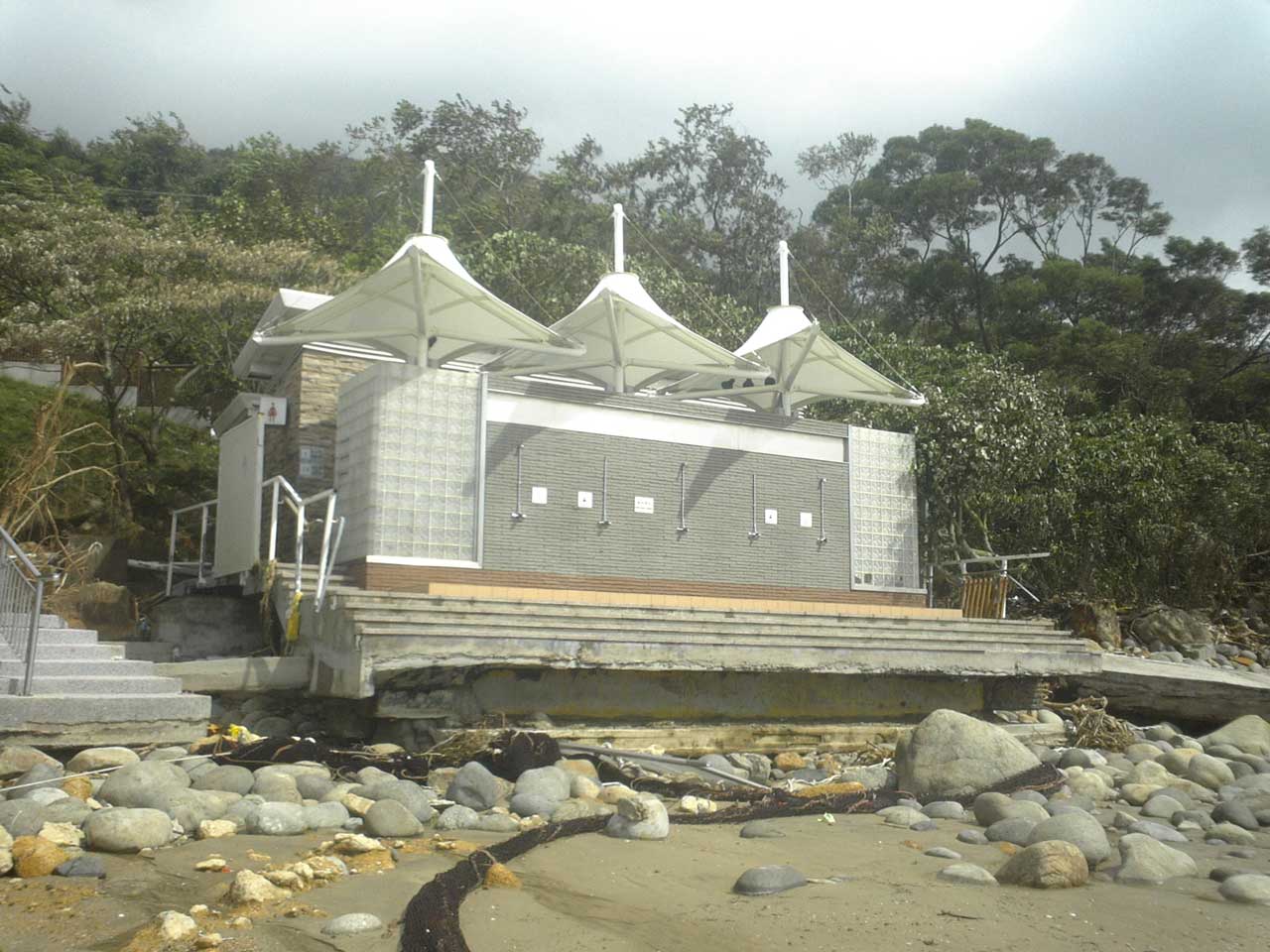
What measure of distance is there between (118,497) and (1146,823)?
18.9 m

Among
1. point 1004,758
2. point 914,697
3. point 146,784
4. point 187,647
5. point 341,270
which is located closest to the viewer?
point 146,784

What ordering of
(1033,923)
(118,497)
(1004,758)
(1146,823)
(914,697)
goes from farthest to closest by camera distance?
1. (118,497)
2. (914,697)
3. (1004,758)
4. (1146,823)
5. (1033,923)

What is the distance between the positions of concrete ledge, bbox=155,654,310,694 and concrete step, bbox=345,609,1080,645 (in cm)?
111

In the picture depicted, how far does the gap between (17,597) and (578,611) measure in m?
5.09

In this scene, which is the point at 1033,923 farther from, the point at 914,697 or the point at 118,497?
the point at 118,497

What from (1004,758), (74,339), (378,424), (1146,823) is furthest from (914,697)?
(74,339)

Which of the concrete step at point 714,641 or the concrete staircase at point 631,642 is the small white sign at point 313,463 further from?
the concrete step at point 714,641

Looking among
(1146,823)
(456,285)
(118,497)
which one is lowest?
(1146,823)

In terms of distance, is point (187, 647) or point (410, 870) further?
point (187, 647)

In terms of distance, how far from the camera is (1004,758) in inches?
Result: 402

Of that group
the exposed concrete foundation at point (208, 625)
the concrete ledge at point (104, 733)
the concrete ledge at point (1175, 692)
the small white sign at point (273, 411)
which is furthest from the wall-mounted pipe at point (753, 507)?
the concrete ledge at point (104, 733)

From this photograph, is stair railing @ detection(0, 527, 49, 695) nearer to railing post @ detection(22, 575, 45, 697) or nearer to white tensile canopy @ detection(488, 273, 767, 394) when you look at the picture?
railing post @ detection(22, 575, 45, 697)

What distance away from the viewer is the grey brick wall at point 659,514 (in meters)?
15.0

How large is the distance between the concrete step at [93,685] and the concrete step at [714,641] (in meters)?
1.77
